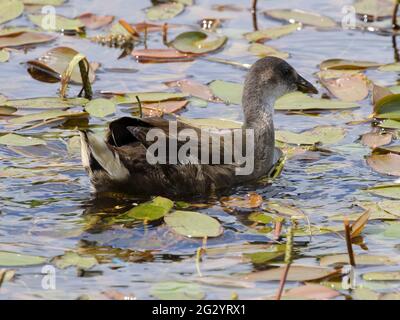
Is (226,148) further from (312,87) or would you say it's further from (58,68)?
(58,68)

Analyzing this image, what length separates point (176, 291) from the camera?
5.51 metres

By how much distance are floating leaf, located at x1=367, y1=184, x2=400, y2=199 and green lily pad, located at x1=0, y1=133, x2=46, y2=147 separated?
2319mm

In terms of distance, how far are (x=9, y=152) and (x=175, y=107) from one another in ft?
4.61

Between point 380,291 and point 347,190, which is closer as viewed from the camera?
point 380,291

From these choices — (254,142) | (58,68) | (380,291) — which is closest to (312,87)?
(254,142)

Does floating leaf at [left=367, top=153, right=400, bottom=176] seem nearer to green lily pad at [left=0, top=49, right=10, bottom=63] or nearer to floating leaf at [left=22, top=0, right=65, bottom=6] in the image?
green lily pad at [left=0, top=49, right=10, bottom=63]

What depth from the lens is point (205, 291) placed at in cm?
557

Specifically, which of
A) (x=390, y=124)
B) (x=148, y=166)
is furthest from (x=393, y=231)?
(x=390, y=124)

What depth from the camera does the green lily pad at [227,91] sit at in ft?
28.4

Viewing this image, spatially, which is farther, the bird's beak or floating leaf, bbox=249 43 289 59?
floating leaf, bbox=249 43 289 59

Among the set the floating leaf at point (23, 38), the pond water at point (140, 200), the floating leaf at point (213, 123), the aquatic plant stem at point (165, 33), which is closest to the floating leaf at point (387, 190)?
the pond water at point (140, 200)

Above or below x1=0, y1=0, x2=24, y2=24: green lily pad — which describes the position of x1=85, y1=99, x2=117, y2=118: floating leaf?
below

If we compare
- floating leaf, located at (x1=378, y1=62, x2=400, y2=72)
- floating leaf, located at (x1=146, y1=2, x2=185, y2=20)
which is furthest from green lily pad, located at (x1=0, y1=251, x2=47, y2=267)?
floating leaf, located at (x1=146, y1=2, x2=185, y2=20)

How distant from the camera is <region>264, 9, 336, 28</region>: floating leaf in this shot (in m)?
10.5
